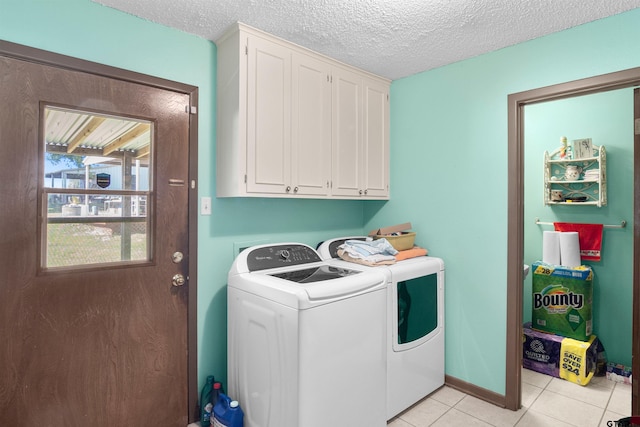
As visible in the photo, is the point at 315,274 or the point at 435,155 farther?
the point at 435,155

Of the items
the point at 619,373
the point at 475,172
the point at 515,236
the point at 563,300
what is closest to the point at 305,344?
the point at 515,236

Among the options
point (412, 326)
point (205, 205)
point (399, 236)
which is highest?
point (205, 205)

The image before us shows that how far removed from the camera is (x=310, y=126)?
240cm

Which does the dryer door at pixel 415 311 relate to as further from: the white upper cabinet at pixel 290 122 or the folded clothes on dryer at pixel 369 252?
the white upper cabinet at pixel 290 122

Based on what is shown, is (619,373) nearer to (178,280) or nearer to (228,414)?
(228,414)

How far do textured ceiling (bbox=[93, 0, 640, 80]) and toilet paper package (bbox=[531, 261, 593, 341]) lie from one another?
76.3 inches

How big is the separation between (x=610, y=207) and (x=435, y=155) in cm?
159

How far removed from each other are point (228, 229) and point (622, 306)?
3.21 meters

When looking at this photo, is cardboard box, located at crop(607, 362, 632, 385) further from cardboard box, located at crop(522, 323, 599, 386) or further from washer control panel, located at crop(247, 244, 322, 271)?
washer control panel, located at crop(247, 244, 322, 271)

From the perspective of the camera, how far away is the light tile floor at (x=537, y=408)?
86.5 inches

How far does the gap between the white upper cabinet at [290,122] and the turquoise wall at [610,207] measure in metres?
1.73

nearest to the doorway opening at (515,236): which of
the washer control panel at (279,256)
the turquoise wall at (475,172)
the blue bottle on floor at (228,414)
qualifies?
the turquoise wall at (475,172)

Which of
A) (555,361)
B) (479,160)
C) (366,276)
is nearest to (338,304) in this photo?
(366,276)

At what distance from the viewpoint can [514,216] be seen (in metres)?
2.30
